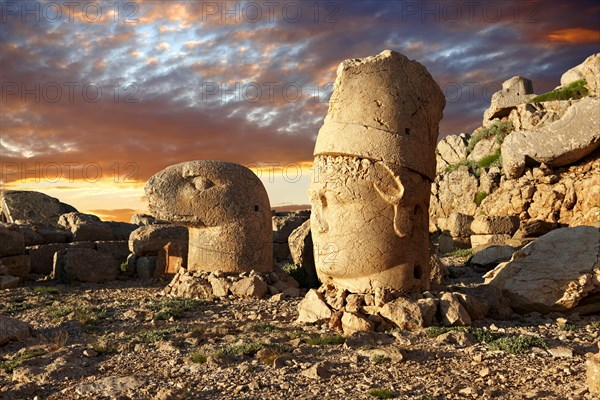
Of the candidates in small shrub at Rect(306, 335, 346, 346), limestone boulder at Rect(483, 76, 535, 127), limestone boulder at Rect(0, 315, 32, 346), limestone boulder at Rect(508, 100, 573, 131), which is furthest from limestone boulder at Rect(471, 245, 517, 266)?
limestone boulder at Rect(483, 76, 535, 127)

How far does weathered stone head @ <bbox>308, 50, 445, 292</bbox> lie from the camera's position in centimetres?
746

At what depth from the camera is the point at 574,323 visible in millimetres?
7656

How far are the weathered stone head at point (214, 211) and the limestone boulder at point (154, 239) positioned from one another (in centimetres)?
422

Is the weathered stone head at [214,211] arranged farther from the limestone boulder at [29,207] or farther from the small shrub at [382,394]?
the limestone boulder at [29,207]

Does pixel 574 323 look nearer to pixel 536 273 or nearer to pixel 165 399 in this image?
pixel 536 273

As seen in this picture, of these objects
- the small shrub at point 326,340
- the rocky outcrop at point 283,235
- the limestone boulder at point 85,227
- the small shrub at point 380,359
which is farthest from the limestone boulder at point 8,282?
the small shrub at point 380,359

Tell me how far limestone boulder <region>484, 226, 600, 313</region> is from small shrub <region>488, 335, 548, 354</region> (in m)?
1.99

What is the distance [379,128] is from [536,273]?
355 centimetres

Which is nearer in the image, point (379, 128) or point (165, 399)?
point (165, 399)

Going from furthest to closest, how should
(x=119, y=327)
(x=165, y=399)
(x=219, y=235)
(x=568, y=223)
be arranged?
(x=568, y=223) < (x=219, y=235) < (x=119, y=327) < (x=165, y=399)

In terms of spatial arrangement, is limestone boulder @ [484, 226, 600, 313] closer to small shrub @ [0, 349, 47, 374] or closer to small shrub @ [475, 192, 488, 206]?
small shrub @ [0, 349, 47, 374]

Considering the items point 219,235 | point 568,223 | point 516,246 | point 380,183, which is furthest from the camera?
point 568,223

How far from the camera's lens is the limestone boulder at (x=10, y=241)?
1368 centimetres

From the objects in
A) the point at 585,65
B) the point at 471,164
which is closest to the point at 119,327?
the point at 471,164
